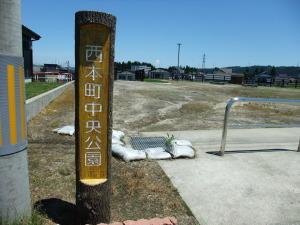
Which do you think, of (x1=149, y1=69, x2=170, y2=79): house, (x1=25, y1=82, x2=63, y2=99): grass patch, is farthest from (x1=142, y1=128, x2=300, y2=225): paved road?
(x1=149, y1=69, x2=170, y2=79): house

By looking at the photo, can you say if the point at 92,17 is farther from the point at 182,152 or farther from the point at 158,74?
the point at 158,74

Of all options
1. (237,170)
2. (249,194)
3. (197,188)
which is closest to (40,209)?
(197,188)

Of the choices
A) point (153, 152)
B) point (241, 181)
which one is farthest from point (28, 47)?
point (241, 181)

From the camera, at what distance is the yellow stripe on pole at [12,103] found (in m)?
2.52

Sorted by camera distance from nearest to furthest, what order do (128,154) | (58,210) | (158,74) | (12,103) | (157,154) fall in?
(12,103), (58,210), (128,154), (157,154), (158,74)

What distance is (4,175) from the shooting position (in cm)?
262

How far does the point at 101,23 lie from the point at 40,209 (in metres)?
2.03

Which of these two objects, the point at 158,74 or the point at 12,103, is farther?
the point at 158,74

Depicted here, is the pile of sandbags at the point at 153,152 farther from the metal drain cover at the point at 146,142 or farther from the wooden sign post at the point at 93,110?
the wooden sign post at the point at 93,110

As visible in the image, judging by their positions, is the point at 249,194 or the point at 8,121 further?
the point at 249,194

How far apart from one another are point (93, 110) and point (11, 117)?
685 millimetres

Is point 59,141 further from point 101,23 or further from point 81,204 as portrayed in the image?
point 101,23

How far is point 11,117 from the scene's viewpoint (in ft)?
8.41

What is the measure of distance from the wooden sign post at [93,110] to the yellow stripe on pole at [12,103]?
516 millimetres
